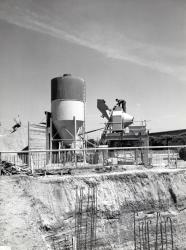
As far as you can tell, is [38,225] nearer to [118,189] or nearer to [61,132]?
[118,189]

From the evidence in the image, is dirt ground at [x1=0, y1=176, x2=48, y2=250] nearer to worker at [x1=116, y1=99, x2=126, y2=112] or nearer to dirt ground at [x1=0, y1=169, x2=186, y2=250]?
dirt ground at [x1=0, y1=169, x2=186, y2=250]

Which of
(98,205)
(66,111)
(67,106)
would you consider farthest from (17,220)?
(67,106)

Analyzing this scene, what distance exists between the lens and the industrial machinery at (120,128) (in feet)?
59.3

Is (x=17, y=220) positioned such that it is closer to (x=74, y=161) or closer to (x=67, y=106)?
(x=74, y=161)

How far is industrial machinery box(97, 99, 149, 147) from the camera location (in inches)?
711

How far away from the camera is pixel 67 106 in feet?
58.4

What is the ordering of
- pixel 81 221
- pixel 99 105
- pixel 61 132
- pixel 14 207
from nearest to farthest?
pixel 14 207 < pixel 81 221 < pixel 61 132 < pixel 99 105

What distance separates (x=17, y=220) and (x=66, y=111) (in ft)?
33.0

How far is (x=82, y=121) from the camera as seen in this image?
18.2 metres

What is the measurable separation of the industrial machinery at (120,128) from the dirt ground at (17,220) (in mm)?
9326

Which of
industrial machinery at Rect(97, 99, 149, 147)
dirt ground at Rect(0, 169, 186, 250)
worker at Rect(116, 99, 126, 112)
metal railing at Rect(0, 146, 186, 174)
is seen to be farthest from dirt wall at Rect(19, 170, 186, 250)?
worker at Rect(116, 99, 126, 112)

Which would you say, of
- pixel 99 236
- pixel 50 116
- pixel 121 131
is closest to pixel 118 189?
pixel 99 236

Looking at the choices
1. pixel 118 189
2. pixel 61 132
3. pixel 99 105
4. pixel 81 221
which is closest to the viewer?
pixel 81 221

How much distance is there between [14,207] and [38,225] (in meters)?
0.98
